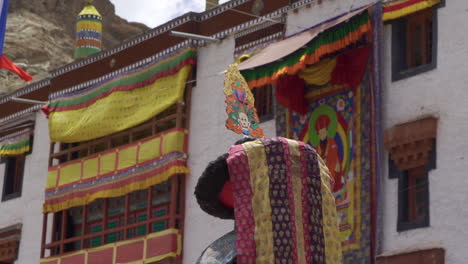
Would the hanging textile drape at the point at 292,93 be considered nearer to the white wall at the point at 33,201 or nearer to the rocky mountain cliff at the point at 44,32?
the white wall at the point at 33,201

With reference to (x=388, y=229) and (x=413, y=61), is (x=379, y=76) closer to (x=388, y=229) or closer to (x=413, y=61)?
(x=413, y=61)

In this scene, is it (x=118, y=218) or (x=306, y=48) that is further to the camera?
(x=118, y=218)

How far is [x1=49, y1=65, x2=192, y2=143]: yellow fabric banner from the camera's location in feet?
64.7

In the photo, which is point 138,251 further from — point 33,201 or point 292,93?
A: point 292,93

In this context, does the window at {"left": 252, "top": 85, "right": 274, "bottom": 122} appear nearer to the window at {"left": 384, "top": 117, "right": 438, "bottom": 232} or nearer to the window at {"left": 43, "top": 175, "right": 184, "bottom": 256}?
the window at {"left": 43, "top": 175, "right": 184, "bottom": 256}

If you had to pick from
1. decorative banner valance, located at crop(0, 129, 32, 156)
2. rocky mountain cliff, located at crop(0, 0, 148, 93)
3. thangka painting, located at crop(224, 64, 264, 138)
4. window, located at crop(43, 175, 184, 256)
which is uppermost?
rocky mountain cliff, located at crop(0, 0, 148, 93)

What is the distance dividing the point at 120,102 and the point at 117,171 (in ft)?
3.83

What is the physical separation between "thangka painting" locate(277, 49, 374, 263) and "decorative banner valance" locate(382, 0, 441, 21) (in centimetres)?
90

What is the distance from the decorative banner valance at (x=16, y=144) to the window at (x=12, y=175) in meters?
0.30

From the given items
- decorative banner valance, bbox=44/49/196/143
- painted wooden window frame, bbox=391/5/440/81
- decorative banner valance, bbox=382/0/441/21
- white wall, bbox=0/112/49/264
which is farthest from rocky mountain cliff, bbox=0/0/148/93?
decorative banner valance, bbox=382/0/441/21

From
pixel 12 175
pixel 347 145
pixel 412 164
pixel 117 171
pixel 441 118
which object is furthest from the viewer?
pixel 12 175

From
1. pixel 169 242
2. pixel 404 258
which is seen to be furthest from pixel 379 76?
pixel 169 242

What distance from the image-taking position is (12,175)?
78.8 ft

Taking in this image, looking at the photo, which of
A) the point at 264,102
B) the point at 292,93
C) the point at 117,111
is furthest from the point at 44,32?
the point at 292,93
